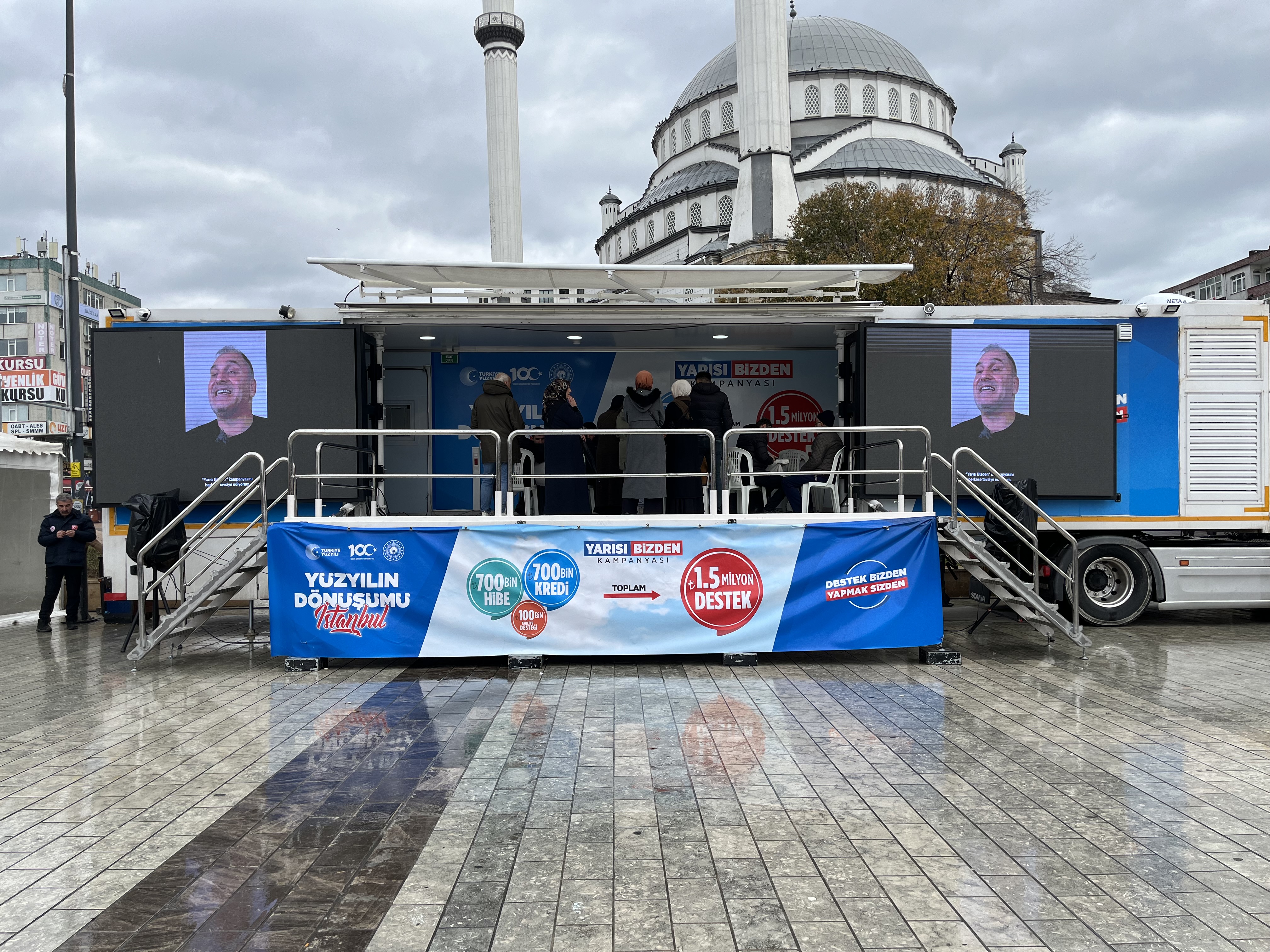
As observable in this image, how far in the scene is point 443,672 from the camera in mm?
8445

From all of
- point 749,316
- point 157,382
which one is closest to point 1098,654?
point 749,316

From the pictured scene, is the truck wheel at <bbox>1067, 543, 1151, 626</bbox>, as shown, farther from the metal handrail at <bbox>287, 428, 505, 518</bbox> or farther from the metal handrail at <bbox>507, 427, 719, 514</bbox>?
the metal handrail at <bbox>287, 428, 505, 518</bbox>

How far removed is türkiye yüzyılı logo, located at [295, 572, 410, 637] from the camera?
8.38 meters

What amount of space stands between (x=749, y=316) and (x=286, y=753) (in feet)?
21.8

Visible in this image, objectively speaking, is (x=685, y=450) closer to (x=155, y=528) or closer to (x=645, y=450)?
(x=645, y=450)

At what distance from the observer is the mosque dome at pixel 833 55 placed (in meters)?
76.2

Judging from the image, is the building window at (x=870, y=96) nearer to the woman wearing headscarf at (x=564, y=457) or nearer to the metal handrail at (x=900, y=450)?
the woman wearing headscarf at (x=564, y=457)

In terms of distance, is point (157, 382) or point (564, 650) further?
point (157, 382)

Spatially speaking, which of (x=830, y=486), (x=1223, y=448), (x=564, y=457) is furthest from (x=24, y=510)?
(x=1223, y=448)

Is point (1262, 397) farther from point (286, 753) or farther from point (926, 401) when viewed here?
point (286, 753)

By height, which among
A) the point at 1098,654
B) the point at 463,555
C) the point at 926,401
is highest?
the point at 926,401

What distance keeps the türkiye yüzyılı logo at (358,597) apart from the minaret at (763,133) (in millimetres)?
51113

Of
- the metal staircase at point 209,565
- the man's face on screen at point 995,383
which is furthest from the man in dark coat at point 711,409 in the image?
the metal staircase at point 209,565

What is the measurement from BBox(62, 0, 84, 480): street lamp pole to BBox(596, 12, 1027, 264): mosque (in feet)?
138
